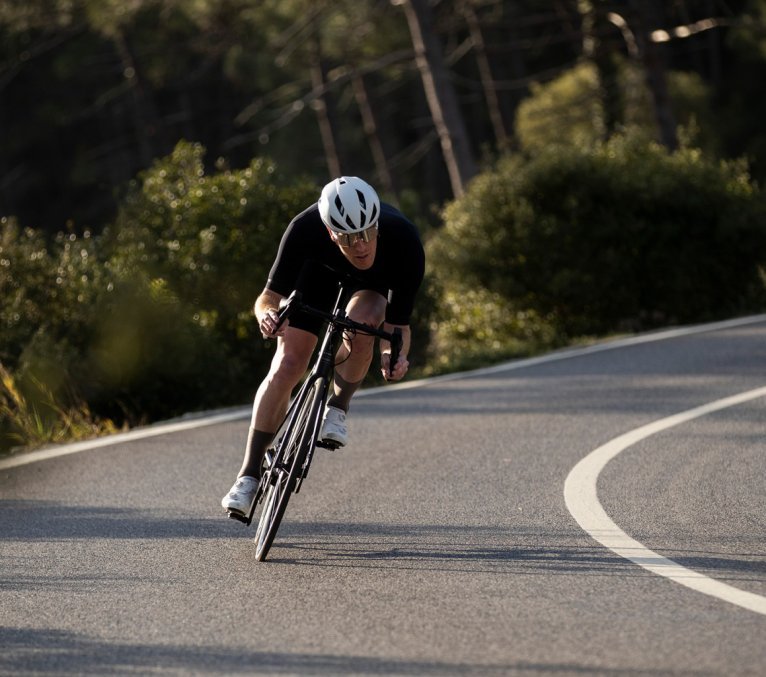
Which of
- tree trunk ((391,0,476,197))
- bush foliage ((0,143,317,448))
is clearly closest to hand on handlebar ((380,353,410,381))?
bush foliage ((0,143,317,448))

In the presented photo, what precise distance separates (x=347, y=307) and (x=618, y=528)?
5.69 ft

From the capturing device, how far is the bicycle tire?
6.72 meters

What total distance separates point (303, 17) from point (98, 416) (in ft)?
70.0

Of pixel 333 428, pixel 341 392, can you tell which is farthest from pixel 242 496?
pixel 341 392

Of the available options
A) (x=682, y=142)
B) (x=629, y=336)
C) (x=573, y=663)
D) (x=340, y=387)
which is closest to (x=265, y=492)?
(x=340, y=387)

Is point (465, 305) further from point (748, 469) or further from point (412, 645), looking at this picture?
point (412, 645)

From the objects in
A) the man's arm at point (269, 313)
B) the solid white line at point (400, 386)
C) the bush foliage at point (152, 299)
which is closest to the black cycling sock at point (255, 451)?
the man's arm at point (269, 313)

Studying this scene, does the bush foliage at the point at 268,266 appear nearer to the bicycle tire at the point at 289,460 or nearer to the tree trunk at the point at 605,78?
the bicycle tire at the point at 289,460

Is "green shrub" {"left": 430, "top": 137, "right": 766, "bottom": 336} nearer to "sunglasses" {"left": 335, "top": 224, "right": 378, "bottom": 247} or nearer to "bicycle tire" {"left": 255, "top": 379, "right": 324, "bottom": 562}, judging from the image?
"bicycle tire" {"left": 255, "top": 379, "right": 324, "bottom": 562}

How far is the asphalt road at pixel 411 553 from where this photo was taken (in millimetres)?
5133

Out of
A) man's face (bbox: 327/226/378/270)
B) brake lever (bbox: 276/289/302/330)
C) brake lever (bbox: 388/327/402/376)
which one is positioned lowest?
brake lever (bbox: 388/327/402/376)

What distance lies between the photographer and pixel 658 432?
9.79 meters

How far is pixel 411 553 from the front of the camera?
6773mm

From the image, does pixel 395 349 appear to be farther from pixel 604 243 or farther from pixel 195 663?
pixel 604 243
